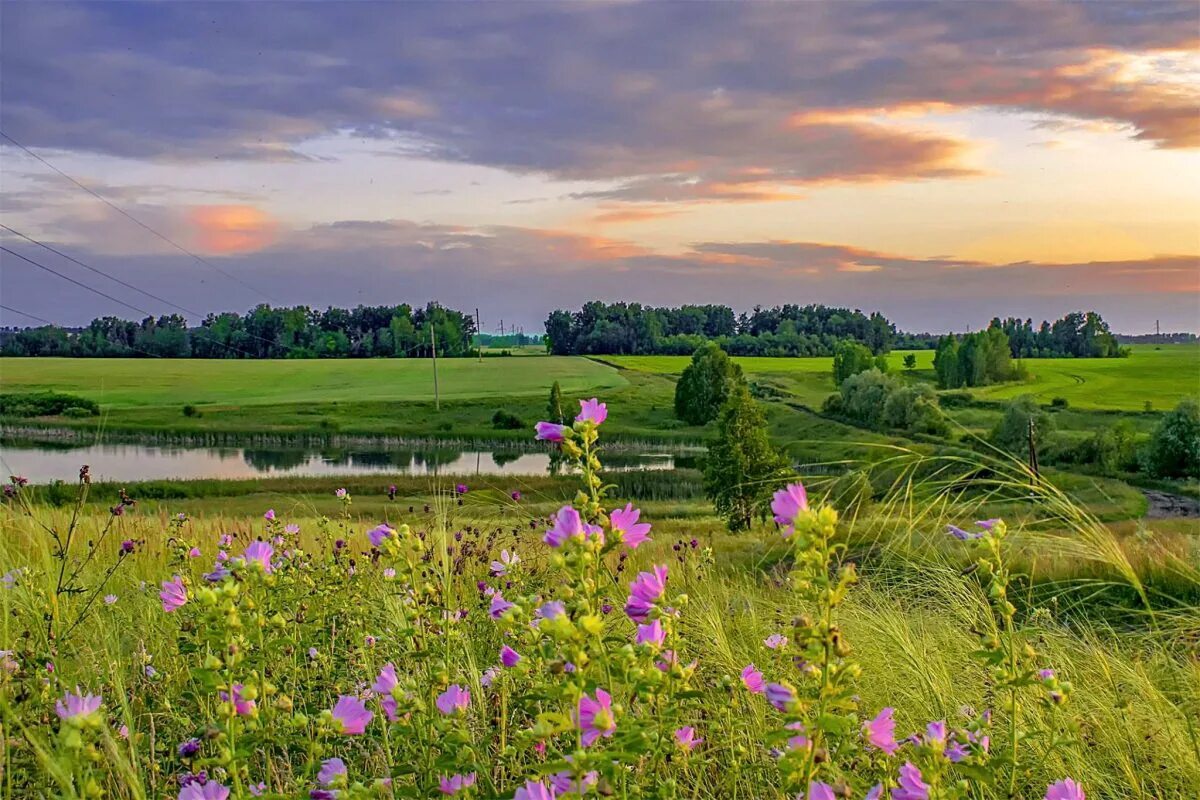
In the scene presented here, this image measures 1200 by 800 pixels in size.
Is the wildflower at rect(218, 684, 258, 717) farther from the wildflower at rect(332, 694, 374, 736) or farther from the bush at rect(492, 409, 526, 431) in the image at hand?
the bush at rect(492, 409, 526, 431)

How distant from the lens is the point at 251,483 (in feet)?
131

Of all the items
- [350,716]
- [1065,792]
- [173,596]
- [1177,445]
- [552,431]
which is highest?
[552,431]

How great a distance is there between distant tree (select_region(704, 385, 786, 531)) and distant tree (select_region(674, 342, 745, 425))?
122 ft

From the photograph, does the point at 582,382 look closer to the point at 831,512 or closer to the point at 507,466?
the point at 507,466

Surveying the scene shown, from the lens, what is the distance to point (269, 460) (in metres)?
55.2

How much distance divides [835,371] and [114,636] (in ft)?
288

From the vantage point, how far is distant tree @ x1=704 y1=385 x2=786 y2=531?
2871cm

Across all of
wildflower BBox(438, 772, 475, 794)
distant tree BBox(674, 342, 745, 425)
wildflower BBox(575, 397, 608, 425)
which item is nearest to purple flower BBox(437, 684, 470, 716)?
wildflower BBox(438, 772, 475, 794)

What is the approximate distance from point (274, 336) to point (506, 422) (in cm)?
5656

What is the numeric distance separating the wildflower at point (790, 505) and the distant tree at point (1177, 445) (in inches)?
2039

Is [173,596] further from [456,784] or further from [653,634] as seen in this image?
[653,634]

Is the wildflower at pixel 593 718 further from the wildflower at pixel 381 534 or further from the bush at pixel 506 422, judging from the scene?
the bush at pixel 506 422

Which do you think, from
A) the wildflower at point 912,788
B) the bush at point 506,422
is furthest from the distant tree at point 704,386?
the wildflower at point 912,788

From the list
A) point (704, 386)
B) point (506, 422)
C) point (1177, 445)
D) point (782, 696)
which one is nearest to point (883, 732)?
point (782, 696)
